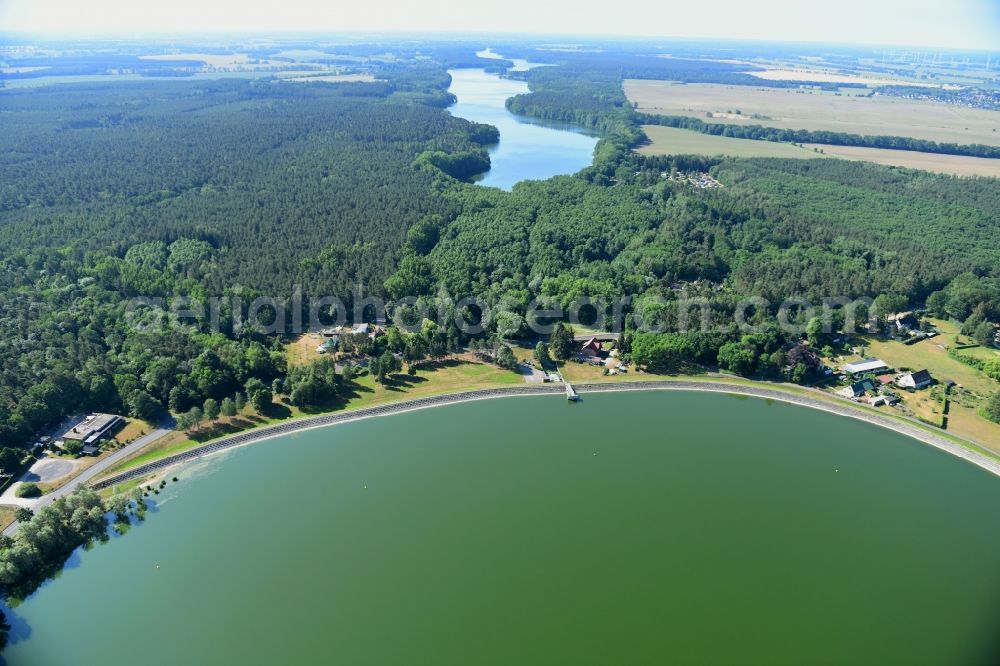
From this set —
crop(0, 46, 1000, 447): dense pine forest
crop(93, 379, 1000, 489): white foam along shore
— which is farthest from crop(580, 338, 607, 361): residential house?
crop(93, 379, 1000, 489): white foam along shore

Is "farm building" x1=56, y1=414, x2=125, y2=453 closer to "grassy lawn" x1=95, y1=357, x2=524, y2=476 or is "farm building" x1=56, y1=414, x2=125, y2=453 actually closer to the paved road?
the paved road

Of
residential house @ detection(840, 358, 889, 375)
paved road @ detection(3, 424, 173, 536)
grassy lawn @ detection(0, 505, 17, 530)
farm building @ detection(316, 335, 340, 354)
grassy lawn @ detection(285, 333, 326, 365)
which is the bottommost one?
grassy lawn @ detection(0, 505, 17, 530)

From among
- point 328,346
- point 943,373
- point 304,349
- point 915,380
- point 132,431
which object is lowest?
point 132,431

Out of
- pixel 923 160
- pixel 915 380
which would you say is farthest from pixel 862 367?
pixel 923 160


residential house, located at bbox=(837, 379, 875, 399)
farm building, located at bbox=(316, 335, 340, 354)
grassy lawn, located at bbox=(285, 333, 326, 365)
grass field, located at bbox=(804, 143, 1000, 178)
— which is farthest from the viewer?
grass field, located at bbox=(804, 143, 1000, 178)

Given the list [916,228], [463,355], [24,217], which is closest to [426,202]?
[463,355]

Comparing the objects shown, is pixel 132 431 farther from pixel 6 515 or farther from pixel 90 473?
pixel 6 515

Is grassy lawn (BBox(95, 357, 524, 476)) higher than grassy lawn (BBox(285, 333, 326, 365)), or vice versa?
grassy lawn (BBox(285, 333, 326, 365))
